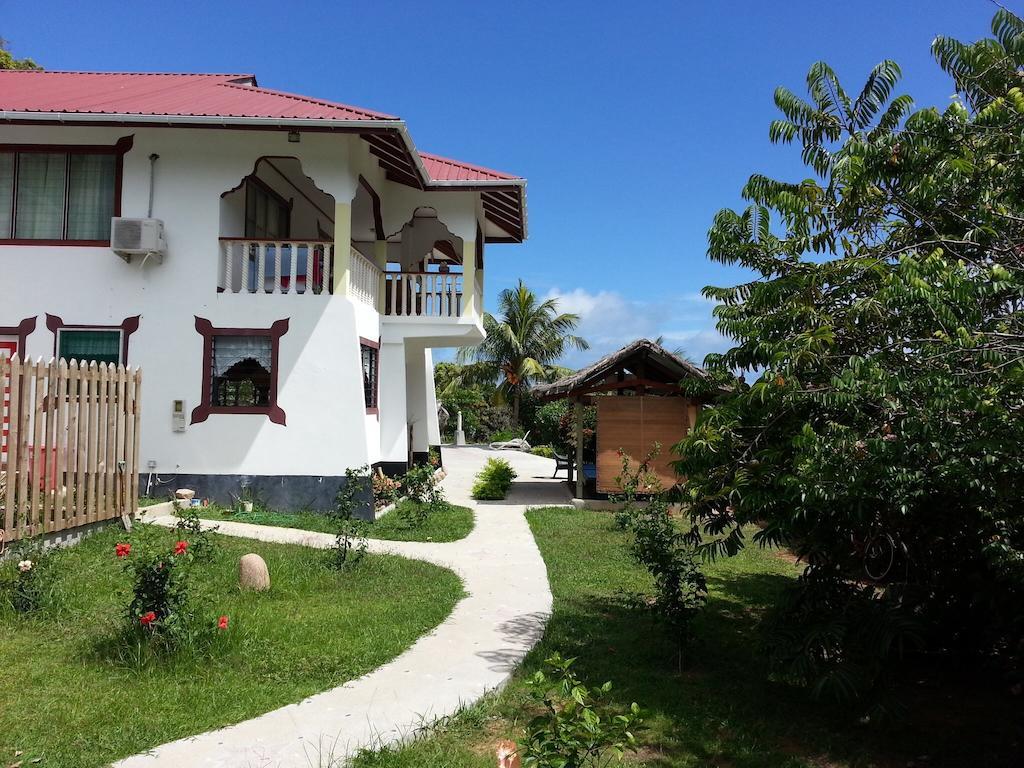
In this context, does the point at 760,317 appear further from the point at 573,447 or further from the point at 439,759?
the point at 573,447

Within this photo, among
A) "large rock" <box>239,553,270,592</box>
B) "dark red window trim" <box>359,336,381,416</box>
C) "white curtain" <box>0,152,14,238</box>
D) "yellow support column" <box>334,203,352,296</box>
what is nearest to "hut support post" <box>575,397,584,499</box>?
"dark red window trim" <box>359,336,381,416</box>

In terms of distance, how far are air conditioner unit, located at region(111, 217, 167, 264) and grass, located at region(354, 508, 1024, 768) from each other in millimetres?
8571

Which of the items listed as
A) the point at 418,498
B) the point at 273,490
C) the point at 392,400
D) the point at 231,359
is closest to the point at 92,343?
the point at 231,359

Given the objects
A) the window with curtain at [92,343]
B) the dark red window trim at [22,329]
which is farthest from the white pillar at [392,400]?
the dark red window trim at [22,329]

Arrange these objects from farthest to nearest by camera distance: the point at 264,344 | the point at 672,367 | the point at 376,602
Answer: the point at 672,367 → the point at 264,344 → the point at 376,602

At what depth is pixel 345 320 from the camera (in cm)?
1203

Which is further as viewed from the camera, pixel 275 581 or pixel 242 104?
pixel 242 104

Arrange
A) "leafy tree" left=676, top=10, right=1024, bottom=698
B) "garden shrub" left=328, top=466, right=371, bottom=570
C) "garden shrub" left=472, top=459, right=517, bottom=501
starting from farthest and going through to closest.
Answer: "garden shrub" left=472, top=459, right=517, bottom=501 → "garden shrub" left=328, top=466, right=371, bottom=570 → "leafy tree" left=676, top=10, right=1024, bottom=698

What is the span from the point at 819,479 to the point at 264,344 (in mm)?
9796

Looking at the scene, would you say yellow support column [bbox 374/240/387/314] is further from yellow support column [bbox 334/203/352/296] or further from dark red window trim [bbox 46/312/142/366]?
dark red window trim [bbox 46/312/142/366]

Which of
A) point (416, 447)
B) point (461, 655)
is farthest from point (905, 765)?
point (416, 447)

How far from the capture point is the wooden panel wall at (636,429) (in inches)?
575

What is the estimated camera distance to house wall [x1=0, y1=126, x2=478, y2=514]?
38.6 ft

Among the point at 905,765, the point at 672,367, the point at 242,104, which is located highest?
the point at 242,104
